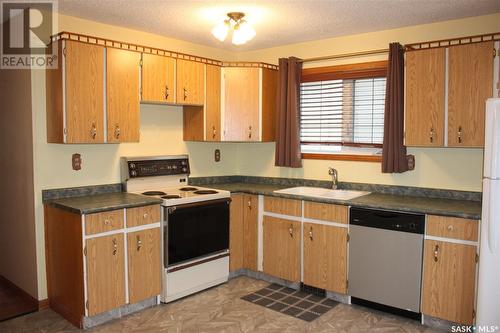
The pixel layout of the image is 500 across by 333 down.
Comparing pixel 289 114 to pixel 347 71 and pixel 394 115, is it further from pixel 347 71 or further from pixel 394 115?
pixel 394 115

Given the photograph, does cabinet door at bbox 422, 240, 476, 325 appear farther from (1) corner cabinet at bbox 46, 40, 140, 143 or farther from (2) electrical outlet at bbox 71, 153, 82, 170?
(2) electrical outlet at bbox 71, 153, 82, 170

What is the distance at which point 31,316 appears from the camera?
346 cm

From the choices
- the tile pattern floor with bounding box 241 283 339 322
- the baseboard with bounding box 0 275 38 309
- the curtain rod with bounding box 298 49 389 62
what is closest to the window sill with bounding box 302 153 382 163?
the curtain rod with bounding box 298 49 389 62

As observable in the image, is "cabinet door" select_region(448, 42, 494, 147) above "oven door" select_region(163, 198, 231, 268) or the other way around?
above

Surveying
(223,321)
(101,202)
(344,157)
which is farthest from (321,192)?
(101,202)

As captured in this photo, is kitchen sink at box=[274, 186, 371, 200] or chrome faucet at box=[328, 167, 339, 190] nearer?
kitchen sink at box=[274, 186, 371, 200]

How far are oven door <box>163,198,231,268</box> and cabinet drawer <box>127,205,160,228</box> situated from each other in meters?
0.09

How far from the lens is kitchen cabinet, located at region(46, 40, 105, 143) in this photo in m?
3.33

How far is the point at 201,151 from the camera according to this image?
4781 millimetres

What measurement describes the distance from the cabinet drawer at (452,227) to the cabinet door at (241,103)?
1973 millimetres

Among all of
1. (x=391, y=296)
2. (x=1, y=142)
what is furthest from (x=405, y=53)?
(x=1, y=142)

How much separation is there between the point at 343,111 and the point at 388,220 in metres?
1.40

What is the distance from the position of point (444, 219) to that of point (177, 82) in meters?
2.60

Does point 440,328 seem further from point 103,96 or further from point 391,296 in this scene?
point 103,96
